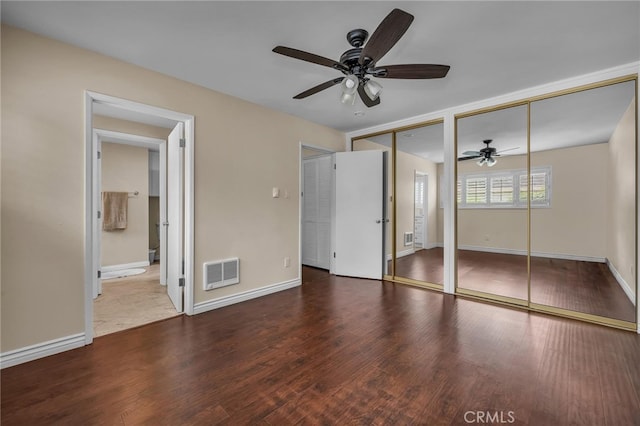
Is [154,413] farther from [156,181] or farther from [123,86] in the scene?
[156,181]

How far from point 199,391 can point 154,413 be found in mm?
254

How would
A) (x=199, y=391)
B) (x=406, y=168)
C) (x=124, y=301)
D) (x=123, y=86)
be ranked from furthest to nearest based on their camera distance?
(x=406, y=168) → (x=124, y=301) → (x=123, y=86) → (x=199, y=391)

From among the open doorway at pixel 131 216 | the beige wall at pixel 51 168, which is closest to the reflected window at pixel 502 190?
the beige wall at pixel 51 168

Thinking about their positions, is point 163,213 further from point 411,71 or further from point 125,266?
point 411,71

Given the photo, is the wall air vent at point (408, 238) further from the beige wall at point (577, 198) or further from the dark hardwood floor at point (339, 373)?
the dark hardwood floor at point (339, 373)

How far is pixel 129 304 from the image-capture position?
10.7ft

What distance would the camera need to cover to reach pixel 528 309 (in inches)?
124

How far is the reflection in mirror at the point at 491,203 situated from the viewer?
13.1 ft

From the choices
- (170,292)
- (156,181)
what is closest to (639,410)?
(170,292)

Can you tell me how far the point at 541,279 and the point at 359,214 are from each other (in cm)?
284

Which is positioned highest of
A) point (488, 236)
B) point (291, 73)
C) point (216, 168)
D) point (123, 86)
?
point (291, 73)

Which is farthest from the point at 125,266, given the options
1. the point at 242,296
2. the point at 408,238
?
the point at 408,238

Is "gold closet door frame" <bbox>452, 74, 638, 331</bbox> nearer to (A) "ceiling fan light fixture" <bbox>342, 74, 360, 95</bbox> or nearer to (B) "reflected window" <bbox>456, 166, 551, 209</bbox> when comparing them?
(B) "reflected window" <bbox>456, 166, 551, 209</bbox>

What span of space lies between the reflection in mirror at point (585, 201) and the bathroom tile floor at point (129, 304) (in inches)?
176
